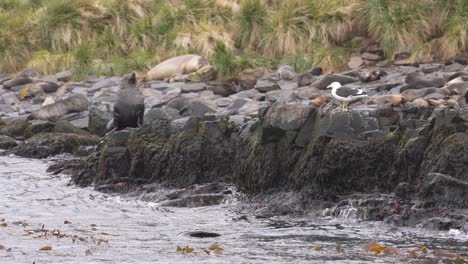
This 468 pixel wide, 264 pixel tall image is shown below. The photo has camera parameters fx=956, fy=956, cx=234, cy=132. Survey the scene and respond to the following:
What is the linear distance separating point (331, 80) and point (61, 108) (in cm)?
549

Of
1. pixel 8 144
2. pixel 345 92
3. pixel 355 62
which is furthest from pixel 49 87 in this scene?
pixel 345 92

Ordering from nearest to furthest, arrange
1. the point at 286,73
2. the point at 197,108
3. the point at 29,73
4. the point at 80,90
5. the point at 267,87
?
the point at 197,108 → the point at 267,87 → the point at 286,73 → the point at 80,90 → the point at 29,73

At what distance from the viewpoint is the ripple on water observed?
7836 mm

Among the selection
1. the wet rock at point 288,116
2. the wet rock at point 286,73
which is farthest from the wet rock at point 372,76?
the wet rock at point 288,116

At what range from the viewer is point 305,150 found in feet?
35.6

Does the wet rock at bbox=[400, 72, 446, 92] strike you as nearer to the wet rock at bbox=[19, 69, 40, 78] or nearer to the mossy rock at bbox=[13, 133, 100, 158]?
the mossy rock at bbox=[13, 133, 100, 158]

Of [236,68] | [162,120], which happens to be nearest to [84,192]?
[162,120]

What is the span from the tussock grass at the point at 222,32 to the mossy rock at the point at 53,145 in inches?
188

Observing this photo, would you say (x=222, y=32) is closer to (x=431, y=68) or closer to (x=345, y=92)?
(x=431, y=68)

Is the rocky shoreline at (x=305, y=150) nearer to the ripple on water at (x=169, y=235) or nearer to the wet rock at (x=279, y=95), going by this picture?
the wet rock at (x=279, y=95)

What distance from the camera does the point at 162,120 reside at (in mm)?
12977

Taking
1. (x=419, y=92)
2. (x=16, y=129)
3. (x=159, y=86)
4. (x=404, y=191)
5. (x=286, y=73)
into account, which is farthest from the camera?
(x=159, y=86)

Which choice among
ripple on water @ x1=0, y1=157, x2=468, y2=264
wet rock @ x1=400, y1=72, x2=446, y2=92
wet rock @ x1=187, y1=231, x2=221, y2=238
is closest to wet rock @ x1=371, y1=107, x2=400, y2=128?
ripple on water @ x1=0, y1=157, x2=468, y2=264

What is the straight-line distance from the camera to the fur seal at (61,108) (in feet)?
62.3
